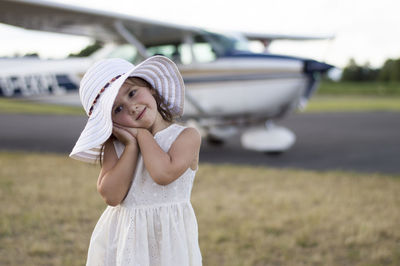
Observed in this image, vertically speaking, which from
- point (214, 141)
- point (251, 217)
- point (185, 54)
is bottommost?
point (214, 141)

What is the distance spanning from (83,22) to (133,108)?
5892mm

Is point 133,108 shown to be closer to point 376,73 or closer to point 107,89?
point 107,89

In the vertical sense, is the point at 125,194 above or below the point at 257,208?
above

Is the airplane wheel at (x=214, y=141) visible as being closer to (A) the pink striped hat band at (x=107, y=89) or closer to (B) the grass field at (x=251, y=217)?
(B) the grass field at (x=251, y=217)

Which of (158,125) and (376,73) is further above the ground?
(158,125)

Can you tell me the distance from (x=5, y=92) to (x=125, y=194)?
24.7 feet

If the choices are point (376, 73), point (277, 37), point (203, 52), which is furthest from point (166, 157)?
point (376, 73)

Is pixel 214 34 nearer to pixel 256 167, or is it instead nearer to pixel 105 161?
pixel 256 167

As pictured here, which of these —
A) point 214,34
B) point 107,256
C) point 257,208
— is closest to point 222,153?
point 214,34

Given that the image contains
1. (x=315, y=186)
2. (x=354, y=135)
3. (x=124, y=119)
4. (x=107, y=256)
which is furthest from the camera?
(x=354, y=135)

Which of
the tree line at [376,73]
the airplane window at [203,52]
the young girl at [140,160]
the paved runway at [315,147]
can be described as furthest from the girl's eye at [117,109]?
the tree line at [376,73]

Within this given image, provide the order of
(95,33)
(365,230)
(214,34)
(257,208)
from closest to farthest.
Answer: (365,230), (257,208), (214,34), (95,33)

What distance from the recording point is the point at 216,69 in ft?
21.8

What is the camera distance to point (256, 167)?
5.66 m
